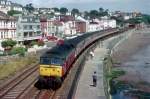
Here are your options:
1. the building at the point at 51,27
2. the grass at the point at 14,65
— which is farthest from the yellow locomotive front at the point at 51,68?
the building at the point at 51,27

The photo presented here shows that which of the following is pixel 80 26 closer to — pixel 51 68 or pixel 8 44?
pixel 8 44

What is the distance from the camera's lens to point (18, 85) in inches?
1383

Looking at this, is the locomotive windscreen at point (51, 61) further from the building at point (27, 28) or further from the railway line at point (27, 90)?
the building at point (27, 28)

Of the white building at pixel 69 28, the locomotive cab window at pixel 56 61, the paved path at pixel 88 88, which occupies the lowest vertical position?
the paved path at pixel 88 88

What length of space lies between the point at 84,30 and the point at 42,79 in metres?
142

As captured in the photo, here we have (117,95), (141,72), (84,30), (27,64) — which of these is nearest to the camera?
(117,95)

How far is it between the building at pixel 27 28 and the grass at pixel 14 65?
31.5 meters

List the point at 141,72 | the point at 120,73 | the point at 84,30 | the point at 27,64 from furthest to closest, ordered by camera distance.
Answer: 1. the point at 84,30
2. the point at 141,72
3. the point at 120,73
4. the point at 27,64

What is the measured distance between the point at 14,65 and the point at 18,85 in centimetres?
1594

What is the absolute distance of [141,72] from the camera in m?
65.6

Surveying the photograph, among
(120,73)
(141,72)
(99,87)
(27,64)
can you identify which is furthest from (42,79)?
(141,72)

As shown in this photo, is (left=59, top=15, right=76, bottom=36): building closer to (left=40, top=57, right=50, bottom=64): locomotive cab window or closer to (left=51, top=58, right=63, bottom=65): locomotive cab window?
(left=40, top=57, right=50, bottom=64): locomotive cab window

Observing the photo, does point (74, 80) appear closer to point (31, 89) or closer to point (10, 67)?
point (31, 89)

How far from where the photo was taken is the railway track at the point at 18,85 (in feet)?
101
